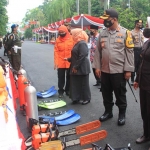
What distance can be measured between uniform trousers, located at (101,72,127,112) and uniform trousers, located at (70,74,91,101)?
1.11 metres

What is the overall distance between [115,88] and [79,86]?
4.82 feet

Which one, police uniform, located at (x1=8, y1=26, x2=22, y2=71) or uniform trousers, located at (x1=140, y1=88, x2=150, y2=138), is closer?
uniform trousers, located at (x1=140, y1=88, x2=150, y2=138)

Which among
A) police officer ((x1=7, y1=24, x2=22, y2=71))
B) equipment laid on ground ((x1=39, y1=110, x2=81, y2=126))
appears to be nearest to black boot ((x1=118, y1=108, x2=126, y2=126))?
equipment laid on ground ((x1=39, y1=110, x2=81, y2=126))

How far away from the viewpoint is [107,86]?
13.8 ft

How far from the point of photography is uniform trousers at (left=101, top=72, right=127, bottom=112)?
399 centimetres

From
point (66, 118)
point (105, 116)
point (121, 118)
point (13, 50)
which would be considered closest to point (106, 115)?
point (105, 116)

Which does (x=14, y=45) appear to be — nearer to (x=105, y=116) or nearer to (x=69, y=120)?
A: (x=69, y=120)

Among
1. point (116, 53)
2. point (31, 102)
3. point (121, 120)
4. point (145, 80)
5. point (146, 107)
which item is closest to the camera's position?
point (145, 80)

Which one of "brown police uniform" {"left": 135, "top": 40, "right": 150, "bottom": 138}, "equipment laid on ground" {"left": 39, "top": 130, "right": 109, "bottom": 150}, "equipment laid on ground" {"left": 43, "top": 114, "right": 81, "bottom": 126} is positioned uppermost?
"brown police uniform" {"left": 135, "top": 40, "right": 150, "bottom": 138}

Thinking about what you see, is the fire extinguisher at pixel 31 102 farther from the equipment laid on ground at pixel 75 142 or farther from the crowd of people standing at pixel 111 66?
the crowd of people standing at pixel 111 66

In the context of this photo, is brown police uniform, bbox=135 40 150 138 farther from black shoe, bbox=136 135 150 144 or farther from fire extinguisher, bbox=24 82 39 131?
fire extinguisher, bbox=24 82 39 131

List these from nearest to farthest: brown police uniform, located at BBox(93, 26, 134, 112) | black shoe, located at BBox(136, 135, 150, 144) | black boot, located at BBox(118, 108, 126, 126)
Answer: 1. black shoe, located at BBox(136, 135, 150, 144)
2. brown police uniform, located at BBox(93, 26, 134, 112)
3. black boot, located at BBox(118, 108, 126, 126)

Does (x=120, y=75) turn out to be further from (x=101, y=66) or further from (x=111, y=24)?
(x=111, y=24)

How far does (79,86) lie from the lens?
17.8 feet
